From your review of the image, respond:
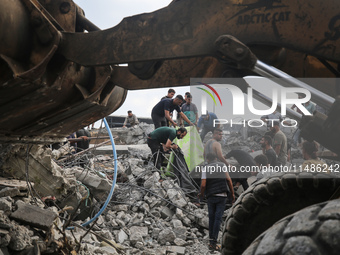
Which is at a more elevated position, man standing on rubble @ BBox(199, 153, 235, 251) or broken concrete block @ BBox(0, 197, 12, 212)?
man standing on rubble @ BBox(199, 153, 235, 251)

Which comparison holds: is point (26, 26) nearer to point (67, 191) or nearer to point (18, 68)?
point (18, 68)

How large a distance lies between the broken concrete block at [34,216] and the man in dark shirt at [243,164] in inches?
146

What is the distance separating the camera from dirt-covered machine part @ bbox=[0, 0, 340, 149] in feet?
5.18

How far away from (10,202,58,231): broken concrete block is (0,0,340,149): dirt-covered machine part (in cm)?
130

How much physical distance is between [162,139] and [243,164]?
2903 mm

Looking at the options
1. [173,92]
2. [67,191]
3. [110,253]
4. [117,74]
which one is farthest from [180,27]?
[173,92]

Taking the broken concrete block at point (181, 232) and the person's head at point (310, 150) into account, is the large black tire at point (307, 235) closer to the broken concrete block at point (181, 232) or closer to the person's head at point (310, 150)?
the person's head at point (310, 150)

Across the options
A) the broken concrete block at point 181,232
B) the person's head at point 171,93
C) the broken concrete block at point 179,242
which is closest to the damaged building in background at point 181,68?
the broken concrete block at point 179,242

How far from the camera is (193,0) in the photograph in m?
1.70

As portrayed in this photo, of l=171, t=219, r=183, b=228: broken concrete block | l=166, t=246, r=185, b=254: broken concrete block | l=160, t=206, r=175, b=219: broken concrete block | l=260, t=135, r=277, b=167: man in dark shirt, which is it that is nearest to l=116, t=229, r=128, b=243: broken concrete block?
l=166, t=246, r=185, b=254: broken concrete block

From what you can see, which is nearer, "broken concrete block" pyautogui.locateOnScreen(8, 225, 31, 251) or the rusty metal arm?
the rusty metal arm

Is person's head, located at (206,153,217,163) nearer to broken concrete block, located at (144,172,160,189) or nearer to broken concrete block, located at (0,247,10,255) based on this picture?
broken concrete block, located at (144,172,160,189)

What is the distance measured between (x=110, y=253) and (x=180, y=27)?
10.8 ft

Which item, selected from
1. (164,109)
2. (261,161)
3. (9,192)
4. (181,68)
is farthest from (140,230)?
(181,68)
